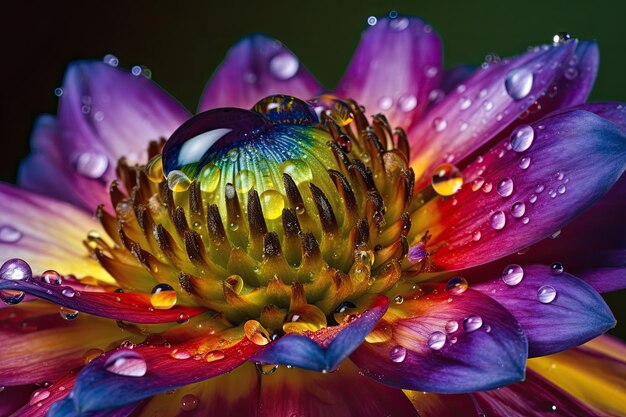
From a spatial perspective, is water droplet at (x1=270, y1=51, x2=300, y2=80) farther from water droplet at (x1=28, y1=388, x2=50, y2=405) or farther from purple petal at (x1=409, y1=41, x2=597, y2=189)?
water droplet at (x1=28, y1=388, x2=50, y2=405)

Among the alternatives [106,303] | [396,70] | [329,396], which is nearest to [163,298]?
[106,303]

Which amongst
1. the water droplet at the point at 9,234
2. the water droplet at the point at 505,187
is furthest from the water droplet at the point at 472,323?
the water droplet at the point at 9,234

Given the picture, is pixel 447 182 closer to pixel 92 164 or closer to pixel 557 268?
pixel 557 268

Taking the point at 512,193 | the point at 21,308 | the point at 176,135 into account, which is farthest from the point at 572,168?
the point at 21,308

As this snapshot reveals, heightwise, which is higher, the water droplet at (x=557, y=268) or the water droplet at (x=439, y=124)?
the water droplet at (x=439, y=124)

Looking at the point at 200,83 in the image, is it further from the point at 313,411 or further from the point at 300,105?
the point at 313,411

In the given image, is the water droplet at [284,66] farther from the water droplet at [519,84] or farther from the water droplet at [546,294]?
the water droplet at [546,294]
